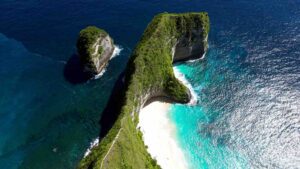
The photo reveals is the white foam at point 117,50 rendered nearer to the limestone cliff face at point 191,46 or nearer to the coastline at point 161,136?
the limestone cliff face at point 191,46

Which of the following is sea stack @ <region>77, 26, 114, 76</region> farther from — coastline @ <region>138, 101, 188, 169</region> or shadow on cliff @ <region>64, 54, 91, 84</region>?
coastline @ <region>138, 101, 188, 169</region>

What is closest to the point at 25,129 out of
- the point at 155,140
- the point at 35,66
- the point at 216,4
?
the point at 35,66

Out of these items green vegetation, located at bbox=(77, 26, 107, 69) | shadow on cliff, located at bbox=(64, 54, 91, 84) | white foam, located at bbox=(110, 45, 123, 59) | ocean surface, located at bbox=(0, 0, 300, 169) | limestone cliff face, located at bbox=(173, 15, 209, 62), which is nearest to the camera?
ocean surface, located at bbox=(0, 0, 300, 169)

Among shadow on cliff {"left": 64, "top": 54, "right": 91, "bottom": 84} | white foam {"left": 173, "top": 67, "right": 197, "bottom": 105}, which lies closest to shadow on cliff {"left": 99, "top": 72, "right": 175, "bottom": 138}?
white foam {"left": 173, "top": 67, "right": 197, "bottom": 105}

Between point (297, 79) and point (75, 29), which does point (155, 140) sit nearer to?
point (297, 79)

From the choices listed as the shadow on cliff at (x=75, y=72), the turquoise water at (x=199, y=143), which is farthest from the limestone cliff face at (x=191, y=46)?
the shadow on cliff at (x=75, y=72)
